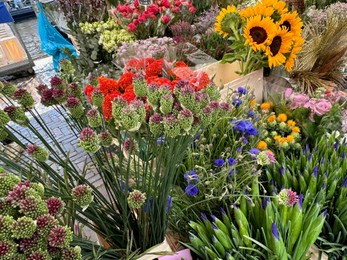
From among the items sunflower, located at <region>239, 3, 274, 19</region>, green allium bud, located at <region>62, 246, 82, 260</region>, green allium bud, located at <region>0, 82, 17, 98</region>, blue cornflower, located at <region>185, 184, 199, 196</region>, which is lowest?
blue cornflower, located at <region>185, 184, 199, 196</region>

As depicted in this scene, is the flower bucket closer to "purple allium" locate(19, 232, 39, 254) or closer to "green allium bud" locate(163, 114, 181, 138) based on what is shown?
"green allium bud" locate(163, 114, 181, 138)

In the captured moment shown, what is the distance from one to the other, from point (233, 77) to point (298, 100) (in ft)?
1.40

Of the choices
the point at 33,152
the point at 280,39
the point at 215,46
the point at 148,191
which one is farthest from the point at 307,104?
the point at 33,152

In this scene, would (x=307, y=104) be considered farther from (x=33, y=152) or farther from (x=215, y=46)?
(x=33, y=152)

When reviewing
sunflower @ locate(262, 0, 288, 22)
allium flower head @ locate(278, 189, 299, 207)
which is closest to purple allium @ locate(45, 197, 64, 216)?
allium flower head @ locate(278, 189, 299, 207)

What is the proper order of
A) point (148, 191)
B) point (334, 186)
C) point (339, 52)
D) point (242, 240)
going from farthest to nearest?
point (339, 52)
point (334, 186)
point (242, 240)
point (148, 191)

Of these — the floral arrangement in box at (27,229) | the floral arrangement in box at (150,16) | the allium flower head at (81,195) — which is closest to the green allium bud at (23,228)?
the floral arrangement in box at (27,229)

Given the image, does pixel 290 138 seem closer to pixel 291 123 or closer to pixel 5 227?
pixel 291 123

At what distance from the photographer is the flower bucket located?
1.59 metres

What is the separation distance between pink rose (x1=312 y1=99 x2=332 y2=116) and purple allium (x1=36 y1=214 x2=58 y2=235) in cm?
121

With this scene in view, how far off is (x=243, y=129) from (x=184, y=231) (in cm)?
43

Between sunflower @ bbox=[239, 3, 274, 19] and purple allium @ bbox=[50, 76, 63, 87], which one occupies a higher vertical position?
purple allium @ bbox=[50, 76, 63, 87]

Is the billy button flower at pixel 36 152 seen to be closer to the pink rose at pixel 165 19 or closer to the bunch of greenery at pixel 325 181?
the bunch of greenery at pixel 325 181

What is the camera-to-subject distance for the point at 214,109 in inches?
26.0
